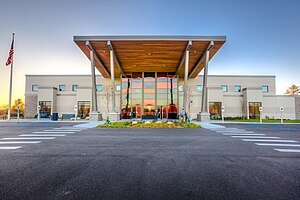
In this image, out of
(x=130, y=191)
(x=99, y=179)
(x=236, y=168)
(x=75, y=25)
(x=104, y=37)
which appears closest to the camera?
(x=130, y=191)

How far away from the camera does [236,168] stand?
4258 mm

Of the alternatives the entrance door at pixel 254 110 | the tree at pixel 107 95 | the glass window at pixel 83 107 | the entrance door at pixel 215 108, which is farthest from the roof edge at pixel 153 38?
the entrance door at pixel 254 110

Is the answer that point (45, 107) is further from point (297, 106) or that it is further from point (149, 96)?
point (297, 106)

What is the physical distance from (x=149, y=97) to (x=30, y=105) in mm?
28496

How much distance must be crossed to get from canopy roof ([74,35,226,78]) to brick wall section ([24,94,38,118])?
1984cm

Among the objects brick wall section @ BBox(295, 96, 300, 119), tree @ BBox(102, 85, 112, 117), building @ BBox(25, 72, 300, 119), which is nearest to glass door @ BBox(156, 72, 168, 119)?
building @ BBox(25, 72, 300, 119)

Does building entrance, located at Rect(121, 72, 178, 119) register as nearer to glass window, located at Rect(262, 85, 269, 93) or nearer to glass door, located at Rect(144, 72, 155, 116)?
glass door, located at Rect(144, 72, 155, 116)

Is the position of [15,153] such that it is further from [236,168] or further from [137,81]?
[137,81]

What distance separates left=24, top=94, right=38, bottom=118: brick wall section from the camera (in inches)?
1308

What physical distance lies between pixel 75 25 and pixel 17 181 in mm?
24848

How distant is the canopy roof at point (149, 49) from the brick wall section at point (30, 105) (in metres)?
19.8

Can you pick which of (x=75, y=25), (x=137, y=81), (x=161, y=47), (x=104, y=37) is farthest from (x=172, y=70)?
(x=75, y=25)

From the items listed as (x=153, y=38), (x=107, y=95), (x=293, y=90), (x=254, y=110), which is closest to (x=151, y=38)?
(x=153, y=38)

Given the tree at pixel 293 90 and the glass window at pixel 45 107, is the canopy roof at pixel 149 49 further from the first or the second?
the tree at pixel 293 90
